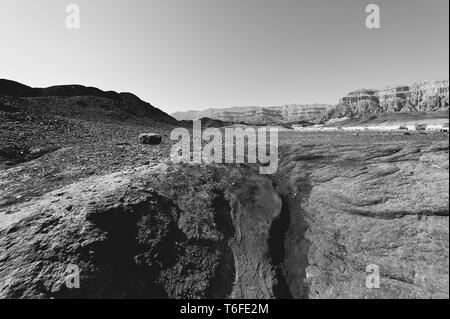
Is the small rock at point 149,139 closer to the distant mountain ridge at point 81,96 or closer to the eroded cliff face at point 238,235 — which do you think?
the eroded cliff face at point 238,235

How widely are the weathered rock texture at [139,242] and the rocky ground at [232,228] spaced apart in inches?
1.2

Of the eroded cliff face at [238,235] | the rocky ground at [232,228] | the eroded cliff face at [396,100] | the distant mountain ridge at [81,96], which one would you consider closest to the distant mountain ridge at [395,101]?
the eroded cliff face at [396,100]

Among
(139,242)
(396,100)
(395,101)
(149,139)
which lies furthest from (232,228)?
(396,100)

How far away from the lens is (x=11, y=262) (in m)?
6.91

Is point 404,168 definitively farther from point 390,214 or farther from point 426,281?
point 426,281

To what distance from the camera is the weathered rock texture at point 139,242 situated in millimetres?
6719

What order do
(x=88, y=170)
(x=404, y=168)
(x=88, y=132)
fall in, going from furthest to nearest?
(x=88, y=132) < (x=88, y=170) < (x=404, y=168)

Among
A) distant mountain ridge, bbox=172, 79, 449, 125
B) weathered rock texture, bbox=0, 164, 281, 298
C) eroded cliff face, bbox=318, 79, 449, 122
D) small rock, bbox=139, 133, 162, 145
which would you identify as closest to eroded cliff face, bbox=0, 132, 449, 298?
weathered rock texture, bbox=0, 164, 281, 298

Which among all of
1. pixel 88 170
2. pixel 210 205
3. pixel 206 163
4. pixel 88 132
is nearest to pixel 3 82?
pixel 88 132

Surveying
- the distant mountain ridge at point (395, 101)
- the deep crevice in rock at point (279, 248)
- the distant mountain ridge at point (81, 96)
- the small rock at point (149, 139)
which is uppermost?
the distant mountain ridge at point (395, 101)

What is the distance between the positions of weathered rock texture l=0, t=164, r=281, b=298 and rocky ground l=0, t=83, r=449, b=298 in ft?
0.10

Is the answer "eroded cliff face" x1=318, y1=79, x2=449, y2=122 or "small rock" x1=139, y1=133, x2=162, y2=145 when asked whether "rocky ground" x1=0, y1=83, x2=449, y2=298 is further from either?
"eroded cliff face" x1=318, y1=79, x2=449, y2=122

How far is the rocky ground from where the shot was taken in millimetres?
6766

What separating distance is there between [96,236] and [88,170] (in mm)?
4948
